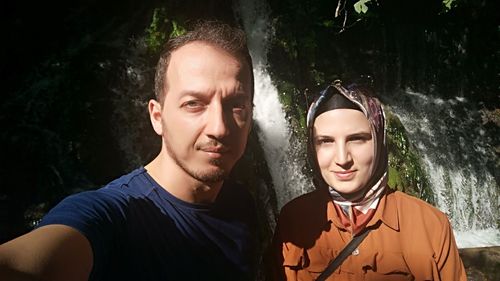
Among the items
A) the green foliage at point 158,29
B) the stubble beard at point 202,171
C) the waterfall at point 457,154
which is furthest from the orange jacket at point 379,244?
the green foliage at point 158,29

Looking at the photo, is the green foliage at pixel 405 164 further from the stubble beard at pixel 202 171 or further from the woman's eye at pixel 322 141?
the stubble beard at pixel 202 171

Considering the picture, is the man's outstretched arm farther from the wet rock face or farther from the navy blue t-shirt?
the wet rock face

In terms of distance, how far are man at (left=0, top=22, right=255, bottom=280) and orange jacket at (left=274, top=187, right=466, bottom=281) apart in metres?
0.20

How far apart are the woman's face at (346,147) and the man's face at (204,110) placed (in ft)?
1.02

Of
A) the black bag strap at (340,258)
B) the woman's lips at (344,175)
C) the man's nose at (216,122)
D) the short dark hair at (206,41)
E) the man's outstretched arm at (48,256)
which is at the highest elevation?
the short dark hair at (206,41)

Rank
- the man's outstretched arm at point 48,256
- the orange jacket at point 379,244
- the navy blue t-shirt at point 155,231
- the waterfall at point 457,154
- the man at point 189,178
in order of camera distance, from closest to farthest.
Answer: the man's outstretched arm at point 48,256, the navy blue t-shirt at point 155,231, the man at point 189,178, the orange jacket at point 379,244, the waterfall at point 457,154

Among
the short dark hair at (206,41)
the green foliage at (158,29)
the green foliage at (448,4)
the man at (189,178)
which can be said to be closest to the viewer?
the man at (189,178)

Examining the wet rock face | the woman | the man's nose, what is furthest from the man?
the wet rock face

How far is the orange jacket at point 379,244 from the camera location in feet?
4.94

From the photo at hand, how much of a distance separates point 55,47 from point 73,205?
2900 millimetres

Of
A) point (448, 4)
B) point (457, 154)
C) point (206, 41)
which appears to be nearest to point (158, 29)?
point (206, 41)

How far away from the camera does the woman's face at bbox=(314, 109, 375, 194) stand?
1.55 meters

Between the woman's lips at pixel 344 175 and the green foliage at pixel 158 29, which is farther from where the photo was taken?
the green foliage at pixel 158 29

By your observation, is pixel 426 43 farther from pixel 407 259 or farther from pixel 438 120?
pixel 407 259
